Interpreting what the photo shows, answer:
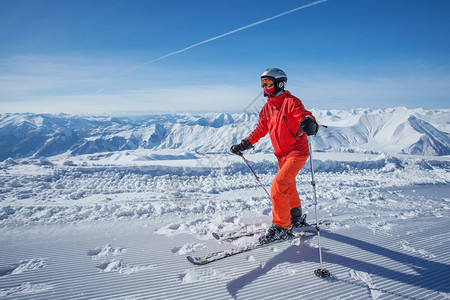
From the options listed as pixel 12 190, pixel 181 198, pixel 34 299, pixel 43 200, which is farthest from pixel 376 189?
pixel 12 190

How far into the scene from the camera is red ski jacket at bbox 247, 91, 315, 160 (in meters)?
3.23

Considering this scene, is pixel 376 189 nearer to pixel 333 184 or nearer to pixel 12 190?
pixel 333 184

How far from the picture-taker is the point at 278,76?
3535 millimetres

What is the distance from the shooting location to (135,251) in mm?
3135

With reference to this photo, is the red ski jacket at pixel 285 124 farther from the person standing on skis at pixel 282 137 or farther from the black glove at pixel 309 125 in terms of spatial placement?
the black glove at pixel 309 125

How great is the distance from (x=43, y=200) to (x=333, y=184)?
27.4 ft

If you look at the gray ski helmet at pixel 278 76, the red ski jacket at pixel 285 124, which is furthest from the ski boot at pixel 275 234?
the gray ski helmet at pixel 278 76

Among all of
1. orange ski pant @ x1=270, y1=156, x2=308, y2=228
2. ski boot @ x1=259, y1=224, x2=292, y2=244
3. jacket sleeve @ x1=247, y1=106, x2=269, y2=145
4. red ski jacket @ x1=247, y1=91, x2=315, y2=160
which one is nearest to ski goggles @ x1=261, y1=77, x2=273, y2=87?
red ski jacket @ x1=247, y1=91, x2=315, y2=160

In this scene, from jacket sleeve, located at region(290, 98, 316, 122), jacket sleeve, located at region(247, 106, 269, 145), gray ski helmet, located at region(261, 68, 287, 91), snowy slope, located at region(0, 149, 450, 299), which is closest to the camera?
snowy slope, located at region(0, 149, 450, 299)

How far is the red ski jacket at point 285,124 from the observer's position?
10.6ft

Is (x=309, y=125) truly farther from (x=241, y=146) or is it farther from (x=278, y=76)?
(x=241, y=146)

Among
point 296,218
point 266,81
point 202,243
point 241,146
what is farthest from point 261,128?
point 202,243

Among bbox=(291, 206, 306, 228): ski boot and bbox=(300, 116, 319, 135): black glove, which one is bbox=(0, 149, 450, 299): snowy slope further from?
bbox=(300, 116, 319, 135): black glove

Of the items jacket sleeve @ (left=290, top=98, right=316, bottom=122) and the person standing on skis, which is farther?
the person standing on skis
